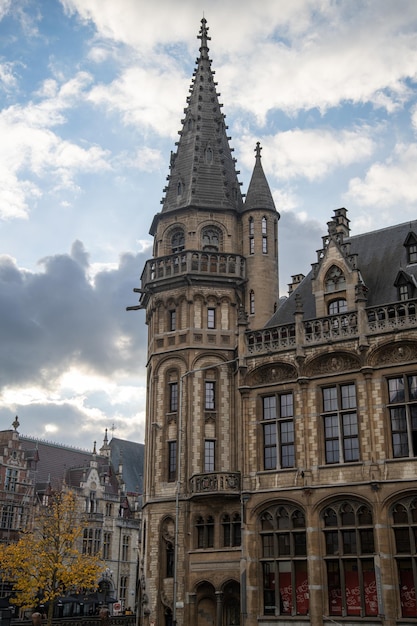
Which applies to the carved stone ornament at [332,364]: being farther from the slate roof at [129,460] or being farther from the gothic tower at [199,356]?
the slate roof at [129,460]

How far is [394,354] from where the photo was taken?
34.6 metres

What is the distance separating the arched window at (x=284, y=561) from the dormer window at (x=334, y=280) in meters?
11.6

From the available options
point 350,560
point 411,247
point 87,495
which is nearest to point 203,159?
point 411,247

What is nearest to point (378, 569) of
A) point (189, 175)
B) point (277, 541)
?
point (277, 541)

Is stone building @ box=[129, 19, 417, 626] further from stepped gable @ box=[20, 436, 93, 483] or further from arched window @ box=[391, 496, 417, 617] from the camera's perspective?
stepped gable @ box=[20, 436, 93, 483]

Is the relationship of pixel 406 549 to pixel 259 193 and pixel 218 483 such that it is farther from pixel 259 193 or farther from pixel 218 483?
pixel 259 193

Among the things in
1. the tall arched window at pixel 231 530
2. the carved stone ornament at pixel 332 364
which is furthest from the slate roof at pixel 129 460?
the carved stone ornament at pixel 332 364

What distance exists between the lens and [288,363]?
37.3 meters

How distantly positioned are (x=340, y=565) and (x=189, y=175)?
26.5 metres

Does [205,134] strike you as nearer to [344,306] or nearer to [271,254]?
[271,254]

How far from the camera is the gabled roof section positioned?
4750 centimetres

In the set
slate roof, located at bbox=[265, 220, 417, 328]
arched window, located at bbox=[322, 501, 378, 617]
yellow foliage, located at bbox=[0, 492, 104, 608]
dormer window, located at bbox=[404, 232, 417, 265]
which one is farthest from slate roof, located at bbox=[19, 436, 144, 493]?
dormer window, located at bbox=[404, 232, 417, 265]

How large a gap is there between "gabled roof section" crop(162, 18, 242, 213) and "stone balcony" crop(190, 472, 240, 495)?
1719cm

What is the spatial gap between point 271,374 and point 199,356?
19.6 ft
